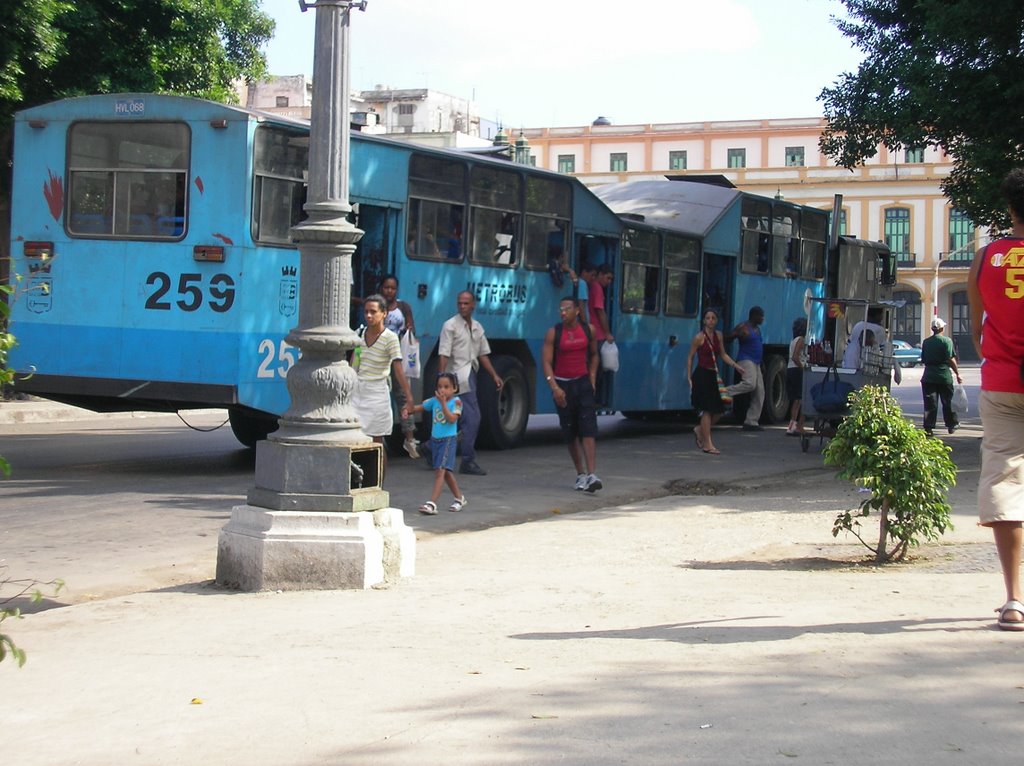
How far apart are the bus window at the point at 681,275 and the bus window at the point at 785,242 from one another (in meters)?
2.85

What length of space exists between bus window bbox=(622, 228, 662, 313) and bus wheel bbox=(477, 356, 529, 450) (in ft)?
9.38

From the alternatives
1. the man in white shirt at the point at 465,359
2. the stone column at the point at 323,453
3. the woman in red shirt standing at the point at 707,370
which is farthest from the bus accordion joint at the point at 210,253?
the woman in red shirt standing at the point at 707,370

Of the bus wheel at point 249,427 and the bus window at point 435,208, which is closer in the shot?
the bus window at point 435,208

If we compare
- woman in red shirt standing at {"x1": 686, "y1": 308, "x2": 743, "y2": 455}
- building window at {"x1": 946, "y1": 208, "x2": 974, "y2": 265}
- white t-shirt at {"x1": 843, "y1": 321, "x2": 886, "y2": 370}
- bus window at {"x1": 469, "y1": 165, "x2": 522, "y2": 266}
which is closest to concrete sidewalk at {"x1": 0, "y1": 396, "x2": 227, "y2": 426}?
bus window at {"x1": 469, "y1": 165, "x2": 522, "y2": 266}

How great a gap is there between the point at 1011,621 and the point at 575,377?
21.9ft

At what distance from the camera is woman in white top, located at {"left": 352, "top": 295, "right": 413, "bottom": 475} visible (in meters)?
11.6

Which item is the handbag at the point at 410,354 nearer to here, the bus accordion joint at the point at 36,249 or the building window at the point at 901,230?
the bus accordion joint at the point at 36,249

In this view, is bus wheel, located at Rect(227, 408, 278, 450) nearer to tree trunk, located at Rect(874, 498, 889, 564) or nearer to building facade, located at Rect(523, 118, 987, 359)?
tree trunk, located at Rect(874, 498, 889, 564)

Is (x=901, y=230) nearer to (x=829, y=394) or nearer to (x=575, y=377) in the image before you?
(x=829, y=394)

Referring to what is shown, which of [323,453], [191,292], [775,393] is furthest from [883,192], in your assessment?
[323,453]

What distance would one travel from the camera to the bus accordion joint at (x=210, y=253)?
12.7m

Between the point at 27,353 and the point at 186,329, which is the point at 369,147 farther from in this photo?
the point at 27,353

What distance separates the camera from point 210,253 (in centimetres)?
1277

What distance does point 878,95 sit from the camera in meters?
18.7
